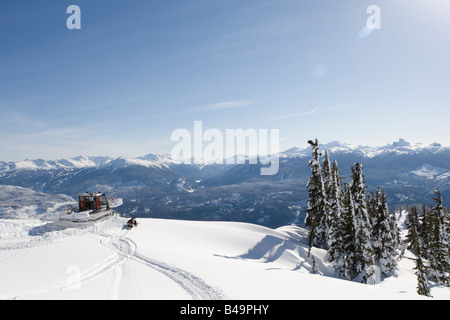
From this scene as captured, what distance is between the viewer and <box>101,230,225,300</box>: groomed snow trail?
1105 centimetres

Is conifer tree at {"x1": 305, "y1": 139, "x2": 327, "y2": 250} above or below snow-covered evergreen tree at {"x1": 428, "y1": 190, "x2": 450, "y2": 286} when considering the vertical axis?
above

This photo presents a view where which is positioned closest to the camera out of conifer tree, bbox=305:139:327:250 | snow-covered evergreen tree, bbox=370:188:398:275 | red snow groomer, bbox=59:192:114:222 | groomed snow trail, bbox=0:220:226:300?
groomed snow trail, bbox=0:220:226:300

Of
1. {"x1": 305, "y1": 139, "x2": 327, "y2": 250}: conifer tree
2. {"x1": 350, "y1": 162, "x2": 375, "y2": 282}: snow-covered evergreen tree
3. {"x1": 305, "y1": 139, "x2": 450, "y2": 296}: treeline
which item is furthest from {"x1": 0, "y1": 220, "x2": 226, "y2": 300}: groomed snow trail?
{"x1": 305, "y1": 139, "x2": 327, "y2": 250}: conifer tree

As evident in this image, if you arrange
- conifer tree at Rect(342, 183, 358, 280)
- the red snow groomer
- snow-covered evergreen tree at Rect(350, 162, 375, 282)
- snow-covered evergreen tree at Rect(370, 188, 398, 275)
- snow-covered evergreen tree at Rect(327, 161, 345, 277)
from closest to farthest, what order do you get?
1. snow-covered evergreen tree at Rect(350, 162, 375, 282)
2. conifer tree at Rect(342, 183, 358, 280)
3. snow-covered evergreen tree at Rect(327, 161, 345, 277)
4. the red snow groomer
5. snow-covered evergreen tree at Rect(370, 188, 398, 275)

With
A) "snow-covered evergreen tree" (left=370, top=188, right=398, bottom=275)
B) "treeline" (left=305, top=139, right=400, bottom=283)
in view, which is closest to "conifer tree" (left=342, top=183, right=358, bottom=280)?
"treeline" (left=305, top=139, right=400, bottom=283)

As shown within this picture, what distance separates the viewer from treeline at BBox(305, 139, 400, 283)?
27.2 meters

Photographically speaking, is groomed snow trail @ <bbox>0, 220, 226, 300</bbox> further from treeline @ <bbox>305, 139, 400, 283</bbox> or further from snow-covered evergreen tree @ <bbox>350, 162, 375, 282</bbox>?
snow-covered evergreen tree @ <bbox>350, 162, 375, 282</bbox>

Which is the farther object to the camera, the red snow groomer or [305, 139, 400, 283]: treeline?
the red snow groomer

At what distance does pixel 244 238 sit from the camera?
3095cm

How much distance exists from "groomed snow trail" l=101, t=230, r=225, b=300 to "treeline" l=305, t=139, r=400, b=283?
2096cm

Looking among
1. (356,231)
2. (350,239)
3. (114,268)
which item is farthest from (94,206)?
(356,231)

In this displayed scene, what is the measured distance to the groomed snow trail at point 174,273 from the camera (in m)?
11.0

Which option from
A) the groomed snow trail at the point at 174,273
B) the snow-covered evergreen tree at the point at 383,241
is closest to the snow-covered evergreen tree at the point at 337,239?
the snow-covered evergreen tree at the point at 383,241
